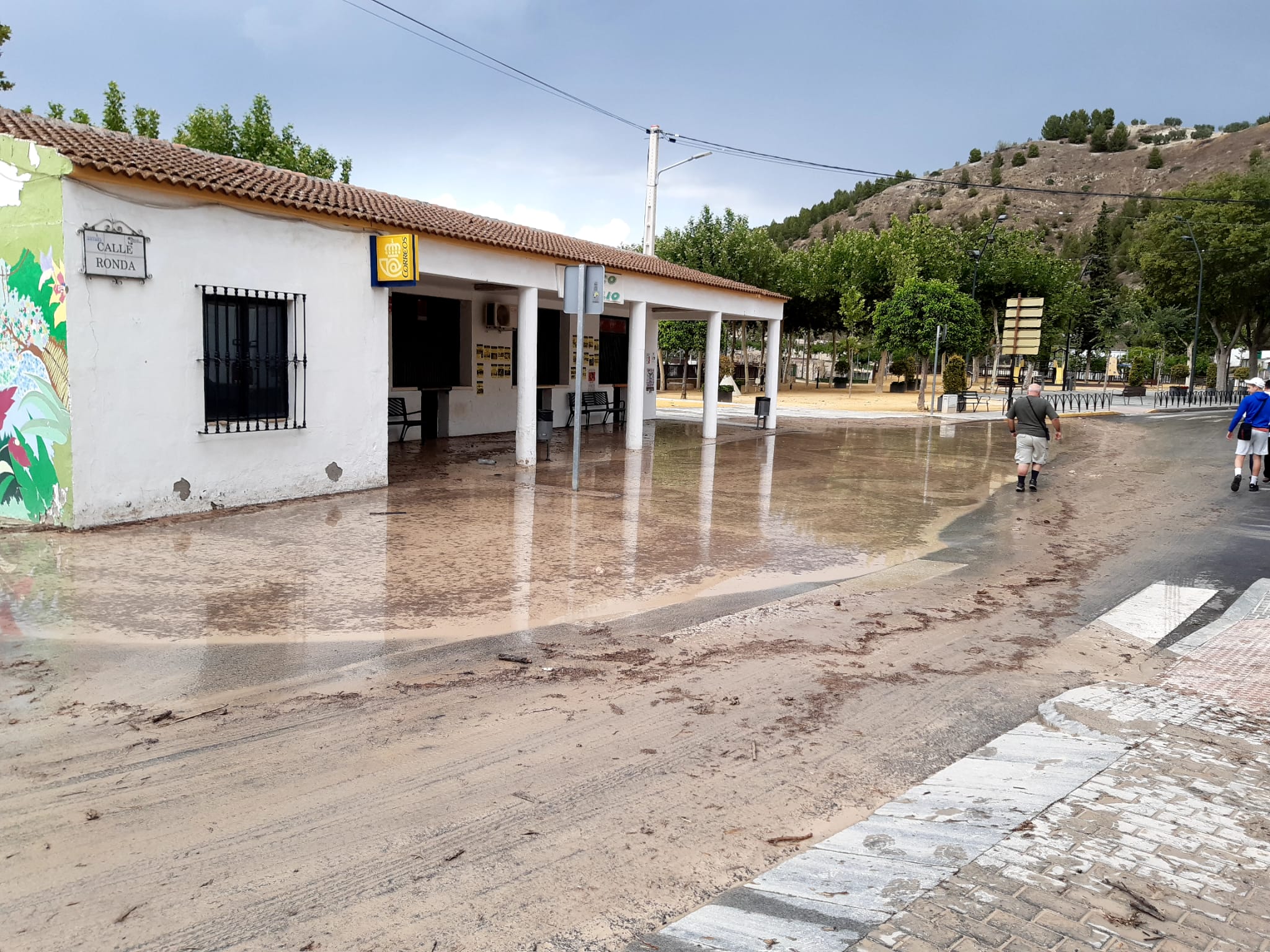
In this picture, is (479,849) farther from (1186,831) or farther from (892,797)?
(1186,831)

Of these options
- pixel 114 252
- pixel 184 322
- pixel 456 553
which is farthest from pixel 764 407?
pixel 114 252

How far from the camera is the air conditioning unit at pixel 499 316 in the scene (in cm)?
1969

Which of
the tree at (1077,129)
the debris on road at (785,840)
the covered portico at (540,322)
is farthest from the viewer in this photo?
the tree at (1077,129)

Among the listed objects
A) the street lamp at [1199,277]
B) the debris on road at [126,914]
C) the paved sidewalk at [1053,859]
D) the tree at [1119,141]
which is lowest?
the debris on road at [126,914]

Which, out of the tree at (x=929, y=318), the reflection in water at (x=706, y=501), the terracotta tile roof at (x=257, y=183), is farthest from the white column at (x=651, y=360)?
the tree at (x=929, y=318)

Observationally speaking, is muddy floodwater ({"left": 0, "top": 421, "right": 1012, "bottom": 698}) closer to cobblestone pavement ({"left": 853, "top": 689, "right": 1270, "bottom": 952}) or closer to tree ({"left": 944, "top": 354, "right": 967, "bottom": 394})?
cobblestone pavement ({"left": 853, "top": 689, "right": 1270, "bottom": 952})

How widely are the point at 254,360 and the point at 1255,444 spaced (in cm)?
1395

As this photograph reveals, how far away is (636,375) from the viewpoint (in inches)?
738

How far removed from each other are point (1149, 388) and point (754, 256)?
1328 inches

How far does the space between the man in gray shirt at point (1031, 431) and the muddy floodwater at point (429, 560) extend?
728mm

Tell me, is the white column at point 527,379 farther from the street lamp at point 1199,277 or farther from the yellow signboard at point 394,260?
the street lamp at point 1199,277

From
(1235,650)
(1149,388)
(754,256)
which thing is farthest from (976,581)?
(1149,388)

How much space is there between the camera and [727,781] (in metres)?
4.01

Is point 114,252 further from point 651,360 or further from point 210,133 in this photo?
point 210,133
